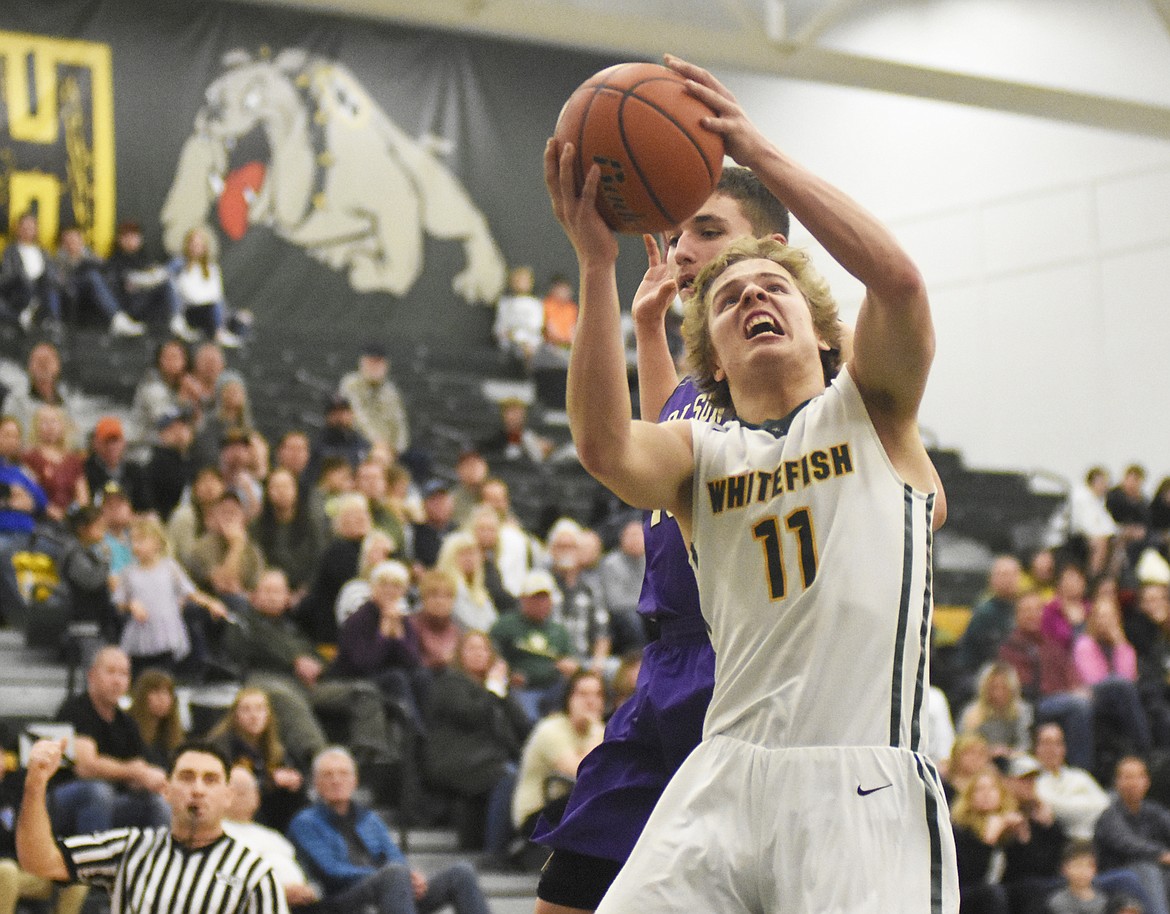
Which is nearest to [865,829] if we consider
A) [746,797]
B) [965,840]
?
[746,797]

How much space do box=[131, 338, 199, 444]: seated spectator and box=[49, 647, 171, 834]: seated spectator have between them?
4.54m

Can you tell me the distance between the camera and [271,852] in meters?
7.31

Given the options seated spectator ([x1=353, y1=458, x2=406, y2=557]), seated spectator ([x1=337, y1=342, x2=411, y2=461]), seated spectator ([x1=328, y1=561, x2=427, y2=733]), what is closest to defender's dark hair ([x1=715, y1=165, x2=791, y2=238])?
seated spectator ([x1=328, y1=561, x2=427, y2=733])

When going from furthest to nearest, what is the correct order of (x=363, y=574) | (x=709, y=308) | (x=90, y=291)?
(x=90, y=291) → (x=363, y=574) → (x=709, y=308)

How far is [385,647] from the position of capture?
9.11 meters

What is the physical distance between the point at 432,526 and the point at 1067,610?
442 cm

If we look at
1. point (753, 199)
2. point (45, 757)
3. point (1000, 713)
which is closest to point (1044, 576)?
point (1000, 713)

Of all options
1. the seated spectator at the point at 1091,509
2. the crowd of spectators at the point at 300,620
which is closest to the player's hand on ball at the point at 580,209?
the crowd of spectators at the point at 300,620

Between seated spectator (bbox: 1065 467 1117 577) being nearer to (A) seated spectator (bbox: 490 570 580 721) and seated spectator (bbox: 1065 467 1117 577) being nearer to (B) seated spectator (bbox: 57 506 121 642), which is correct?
(A) seated spectator (bbox: 490 570 580 721)

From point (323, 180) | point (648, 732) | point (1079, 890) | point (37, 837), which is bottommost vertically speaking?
point (1079, 890)

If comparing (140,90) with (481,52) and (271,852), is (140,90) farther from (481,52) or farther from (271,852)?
(271,852)

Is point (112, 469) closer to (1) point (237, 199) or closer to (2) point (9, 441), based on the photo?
(2) point (9, 441)

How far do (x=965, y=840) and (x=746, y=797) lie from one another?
6352 millimetres

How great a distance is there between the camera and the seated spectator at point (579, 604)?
34.0 feet
